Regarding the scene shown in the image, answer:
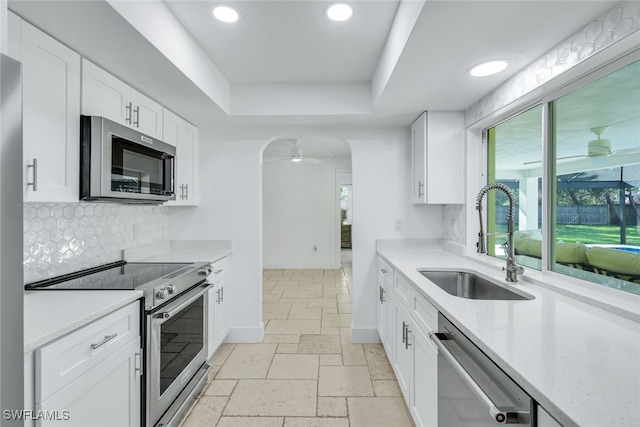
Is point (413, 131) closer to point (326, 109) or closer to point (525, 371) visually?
point (326, 109)

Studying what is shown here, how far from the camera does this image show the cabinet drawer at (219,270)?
107 inches

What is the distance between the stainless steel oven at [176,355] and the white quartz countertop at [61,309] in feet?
0.85

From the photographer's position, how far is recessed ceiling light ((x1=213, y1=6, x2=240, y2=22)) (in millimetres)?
1774

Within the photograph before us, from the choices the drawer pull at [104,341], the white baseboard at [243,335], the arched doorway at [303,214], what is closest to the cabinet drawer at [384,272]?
the white baseboard at [243,335]

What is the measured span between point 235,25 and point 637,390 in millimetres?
2359

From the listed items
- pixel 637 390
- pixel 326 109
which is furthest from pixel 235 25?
pixel 637 390

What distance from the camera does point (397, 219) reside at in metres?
3.29

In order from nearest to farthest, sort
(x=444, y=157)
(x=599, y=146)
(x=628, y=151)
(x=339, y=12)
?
(x=628, y=151)
(x=599, y=146)
(x=339, y=12)
(x=444, y=157)

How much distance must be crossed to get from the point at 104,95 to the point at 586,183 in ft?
8.88

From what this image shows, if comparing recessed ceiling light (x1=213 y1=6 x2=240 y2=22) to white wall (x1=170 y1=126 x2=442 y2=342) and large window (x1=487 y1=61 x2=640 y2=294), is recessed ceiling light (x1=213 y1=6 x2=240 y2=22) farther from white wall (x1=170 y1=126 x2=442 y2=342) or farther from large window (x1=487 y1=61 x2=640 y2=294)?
large window (x1=487 y1=61 x2=640 y2=294)

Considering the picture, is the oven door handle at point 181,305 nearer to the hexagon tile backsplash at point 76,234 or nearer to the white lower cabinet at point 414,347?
the hexagon tile backsplash at point 76,234

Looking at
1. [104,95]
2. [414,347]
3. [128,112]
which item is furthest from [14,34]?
[414,347]

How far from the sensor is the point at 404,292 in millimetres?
2107

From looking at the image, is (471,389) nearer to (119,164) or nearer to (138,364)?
(138,364)
